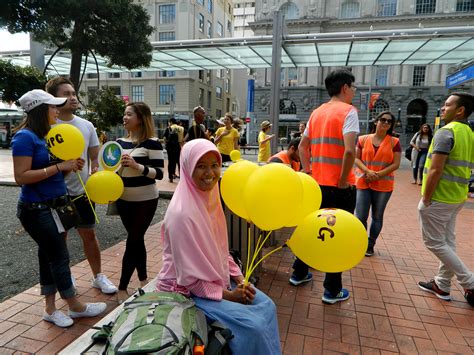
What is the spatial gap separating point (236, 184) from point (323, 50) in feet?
36.6

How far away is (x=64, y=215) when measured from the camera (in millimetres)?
2525

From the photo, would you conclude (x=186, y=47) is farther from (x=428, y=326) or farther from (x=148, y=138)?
(x=428, y=326)

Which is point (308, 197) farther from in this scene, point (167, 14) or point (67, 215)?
point (167, 14)

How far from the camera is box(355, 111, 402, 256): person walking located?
13.7 ft

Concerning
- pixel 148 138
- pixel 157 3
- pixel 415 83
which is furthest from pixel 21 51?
pixel 415 83

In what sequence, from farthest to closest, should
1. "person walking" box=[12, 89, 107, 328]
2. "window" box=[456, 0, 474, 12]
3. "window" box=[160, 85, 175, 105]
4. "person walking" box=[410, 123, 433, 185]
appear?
"window" box=[160, 85, 175, 105], "window" box=[456, 0, 474, 12], "person walking" box=[410, 123, 433, 185], "person walking" box=[12, 89, 107, 328]

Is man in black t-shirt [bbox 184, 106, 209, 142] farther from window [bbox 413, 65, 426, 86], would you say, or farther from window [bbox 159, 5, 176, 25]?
window [bbox 159, 5, 176, 25]

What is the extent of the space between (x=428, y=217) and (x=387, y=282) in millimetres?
931

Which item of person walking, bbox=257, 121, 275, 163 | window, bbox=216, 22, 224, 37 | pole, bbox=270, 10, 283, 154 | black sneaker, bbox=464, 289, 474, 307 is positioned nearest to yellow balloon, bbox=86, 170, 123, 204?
black sneaker, bbox=464, 289, 474, 307

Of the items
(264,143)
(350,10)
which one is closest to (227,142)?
(264,143)

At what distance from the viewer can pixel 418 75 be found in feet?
125

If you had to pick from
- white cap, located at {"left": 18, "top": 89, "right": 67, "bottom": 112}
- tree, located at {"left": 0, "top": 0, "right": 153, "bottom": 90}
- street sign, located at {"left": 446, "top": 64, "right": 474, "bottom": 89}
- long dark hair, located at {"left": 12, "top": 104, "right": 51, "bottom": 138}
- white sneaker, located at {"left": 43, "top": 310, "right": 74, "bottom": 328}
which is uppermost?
tree, located at {"left": 0, "top": 0, "right": 153, "bottom": 90}

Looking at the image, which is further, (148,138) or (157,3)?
(157,3)

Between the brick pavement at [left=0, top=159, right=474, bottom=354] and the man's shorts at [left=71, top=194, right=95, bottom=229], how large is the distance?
71 centimetres
